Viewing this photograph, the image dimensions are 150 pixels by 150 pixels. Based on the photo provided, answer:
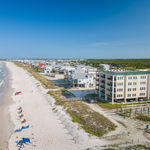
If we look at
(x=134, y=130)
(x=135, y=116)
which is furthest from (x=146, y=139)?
(x=135, y=116)

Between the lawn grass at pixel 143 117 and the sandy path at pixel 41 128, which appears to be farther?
the lawn grass at pixel 143 117

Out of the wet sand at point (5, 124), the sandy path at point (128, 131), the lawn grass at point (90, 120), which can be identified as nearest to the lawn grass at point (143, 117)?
the sandy path at point (128, 131)

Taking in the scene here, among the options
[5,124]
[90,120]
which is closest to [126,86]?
[90,120]

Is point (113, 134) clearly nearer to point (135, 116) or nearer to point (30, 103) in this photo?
point (135, 116)

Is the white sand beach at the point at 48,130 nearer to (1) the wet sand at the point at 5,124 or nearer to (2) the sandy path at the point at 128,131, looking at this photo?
(1) the wet sand at the point at 5,124

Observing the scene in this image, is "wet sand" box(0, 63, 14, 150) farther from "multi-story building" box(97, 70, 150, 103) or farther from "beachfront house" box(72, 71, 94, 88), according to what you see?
"beachfront house" box(72, 71, 94, 88)

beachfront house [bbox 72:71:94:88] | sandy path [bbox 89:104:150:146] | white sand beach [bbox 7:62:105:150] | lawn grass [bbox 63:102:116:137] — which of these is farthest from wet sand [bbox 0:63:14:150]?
beachfront house [bbox 72:71:94:88]

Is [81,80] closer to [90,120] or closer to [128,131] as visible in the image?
[90,120]
